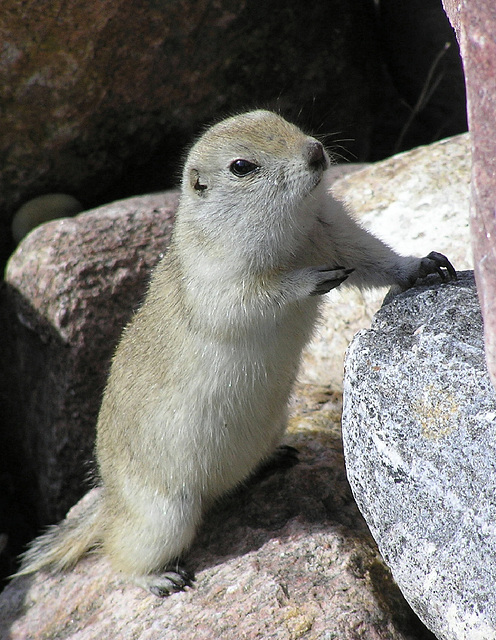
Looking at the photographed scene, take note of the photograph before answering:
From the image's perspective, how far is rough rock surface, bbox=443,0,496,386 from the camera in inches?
105

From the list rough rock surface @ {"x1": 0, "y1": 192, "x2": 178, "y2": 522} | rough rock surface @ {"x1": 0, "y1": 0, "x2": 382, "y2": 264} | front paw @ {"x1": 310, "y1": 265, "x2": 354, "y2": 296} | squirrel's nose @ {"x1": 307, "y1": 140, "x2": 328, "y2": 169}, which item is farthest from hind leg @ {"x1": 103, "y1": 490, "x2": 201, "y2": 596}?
rough rock surface @ {"x1": 0, "y1": 0, "x2": 382, "y2": 264}

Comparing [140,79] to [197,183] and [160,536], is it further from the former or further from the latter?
[160,536]

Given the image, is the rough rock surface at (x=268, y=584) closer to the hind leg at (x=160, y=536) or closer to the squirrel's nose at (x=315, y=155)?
the hind leg at (x=160, y=536)

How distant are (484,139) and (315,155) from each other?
3.81 ft

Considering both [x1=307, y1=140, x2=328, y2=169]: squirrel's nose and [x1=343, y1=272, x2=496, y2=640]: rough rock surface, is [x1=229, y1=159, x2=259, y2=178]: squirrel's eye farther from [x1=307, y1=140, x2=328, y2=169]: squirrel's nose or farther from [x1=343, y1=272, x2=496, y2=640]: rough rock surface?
[x1=343, y1=272, x2=496, y2=640]: rough rock surface

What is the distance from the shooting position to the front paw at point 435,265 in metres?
3.83

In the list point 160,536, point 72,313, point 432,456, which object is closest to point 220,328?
point 160,536

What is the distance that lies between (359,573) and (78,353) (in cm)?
286

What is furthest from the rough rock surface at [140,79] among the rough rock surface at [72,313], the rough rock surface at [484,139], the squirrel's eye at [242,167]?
the rough rock surface at [484,139]

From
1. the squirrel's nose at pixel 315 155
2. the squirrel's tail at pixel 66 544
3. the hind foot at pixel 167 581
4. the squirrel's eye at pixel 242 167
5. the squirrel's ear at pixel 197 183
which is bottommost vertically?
the squirrel's tail at pixel 66 544

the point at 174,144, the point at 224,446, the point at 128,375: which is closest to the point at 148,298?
the point at 128,375

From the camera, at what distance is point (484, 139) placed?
8.89 feet

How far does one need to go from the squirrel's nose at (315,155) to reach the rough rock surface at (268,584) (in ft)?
6.68

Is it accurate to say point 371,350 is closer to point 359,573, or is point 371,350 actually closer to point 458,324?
point 458,324
